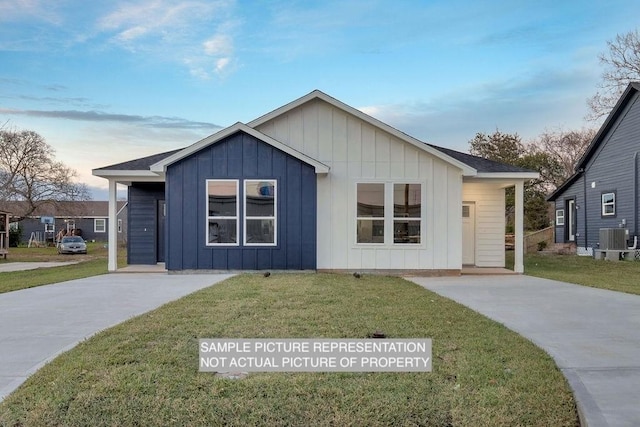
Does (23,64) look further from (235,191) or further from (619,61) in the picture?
(619,61)

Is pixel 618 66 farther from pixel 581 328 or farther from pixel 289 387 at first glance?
pixel 289 387

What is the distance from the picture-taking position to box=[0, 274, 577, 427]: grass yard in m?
3.48

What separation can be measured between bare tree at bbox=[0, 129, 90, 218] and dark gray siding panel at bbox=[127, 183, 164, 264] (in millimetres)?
27851

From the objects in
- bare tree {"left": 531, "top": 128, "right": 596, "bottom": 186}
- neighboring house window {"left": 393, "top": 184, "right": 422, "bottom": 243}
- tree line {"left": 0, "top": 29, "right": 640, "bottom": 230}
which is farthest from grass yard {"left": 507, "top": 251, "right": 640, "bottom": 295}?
bare tree {"left": 531, "top": 128, "right": 596, "bottom": 186}

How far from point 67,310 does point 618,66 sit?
3224 centimetres

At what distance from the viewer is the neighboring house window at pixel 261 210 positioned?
493 inches

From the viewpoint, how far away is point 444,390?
3.86 m

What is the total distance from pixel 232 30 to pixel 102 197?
5111 cm

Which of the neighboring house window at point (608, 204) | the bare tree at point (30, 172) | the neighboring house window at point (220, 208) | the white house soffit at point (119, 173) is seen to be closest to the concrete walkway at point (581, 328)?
the neighboring house window at point (220, 208)

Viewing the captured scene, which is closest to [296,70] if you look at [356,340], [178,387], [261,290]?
[261,290]

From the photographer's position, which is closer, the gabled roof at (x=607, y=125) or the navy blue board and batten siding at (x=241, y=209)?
the navy blue board and batten siding at (x=241, y=209)

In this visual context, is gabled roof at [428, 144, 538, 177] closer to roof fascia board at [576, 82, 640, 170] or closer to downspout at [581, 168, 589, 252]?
roof fascia board at [576, 82, 640, 170]

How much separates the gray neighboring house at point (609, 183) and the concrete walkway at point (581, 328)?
412 inches

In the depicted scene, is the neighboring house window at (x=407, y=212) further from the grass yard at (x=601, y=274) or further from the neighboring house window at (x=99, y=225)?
the neighboring house window at (x=99, y=225)
